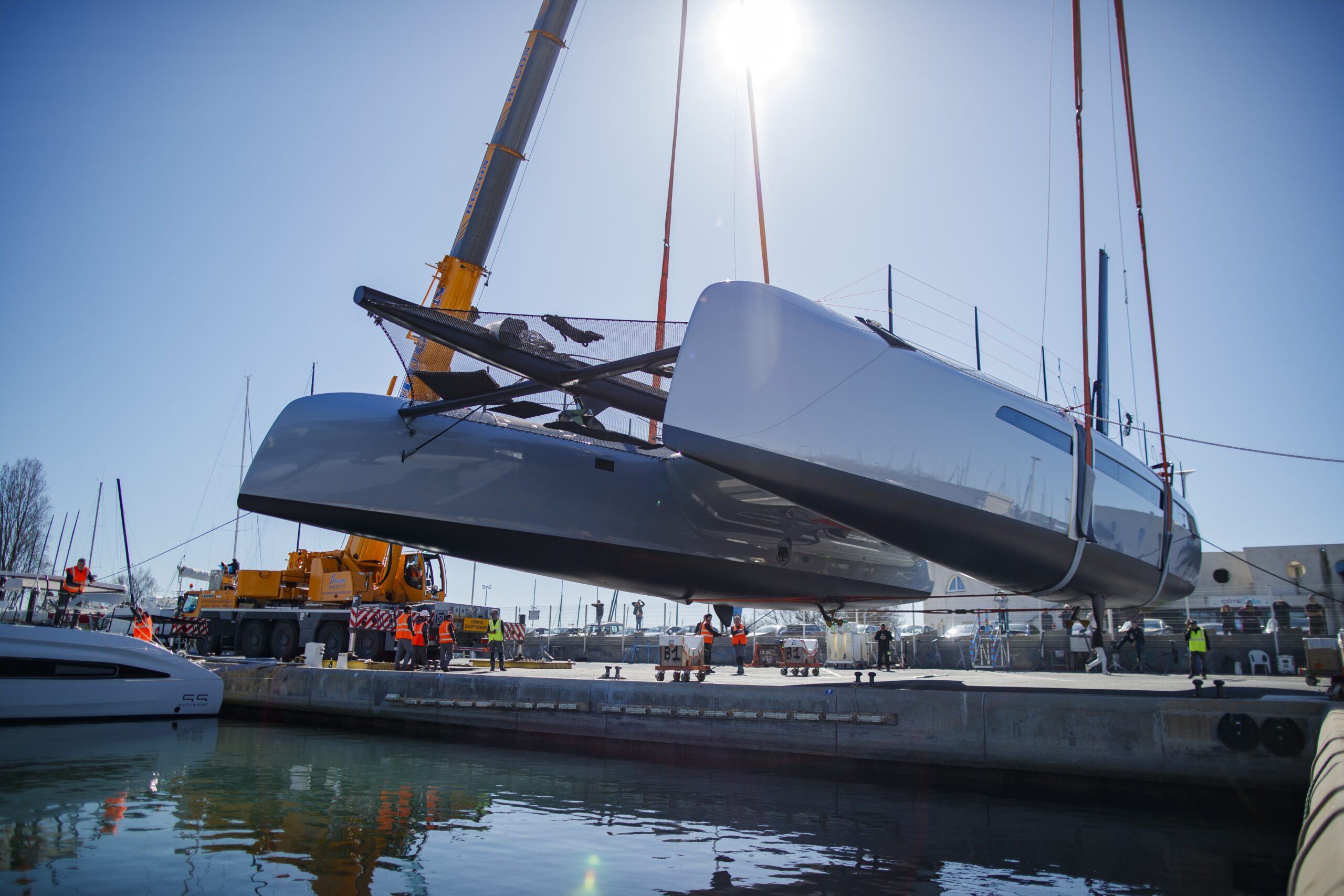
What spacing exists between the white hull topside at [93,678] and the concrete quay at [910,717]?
1232 millimetres

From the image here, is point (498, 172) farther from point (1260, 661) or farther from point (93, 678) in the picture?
point (1260, 661)

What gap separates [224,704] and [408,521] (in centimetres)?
614

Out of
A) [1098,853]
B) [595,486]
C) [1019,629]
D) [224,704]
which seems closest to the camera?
[1098,853]

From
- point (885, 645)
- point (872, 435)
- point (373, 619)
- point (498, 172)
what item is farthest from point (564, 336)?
point (885, 645)

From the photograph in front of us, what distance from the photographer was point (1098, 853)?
15.3ft

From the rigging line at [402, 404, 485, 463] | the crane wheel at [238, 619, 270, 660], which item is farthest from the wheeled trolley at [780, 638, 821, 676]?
the rigging line at [402, 404, 485, 463]

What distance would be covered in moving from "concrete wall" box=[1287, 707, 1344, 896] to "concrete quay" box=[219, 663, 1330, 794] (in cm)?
266

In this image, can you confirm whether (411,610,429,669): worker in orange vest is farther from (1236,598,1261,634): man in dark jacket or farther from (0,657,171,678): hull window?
(1236,598,1261,634): man in dark jacket

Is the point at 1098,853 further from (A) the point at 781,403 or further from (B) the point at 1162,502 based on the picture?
(B) the point at 1162,502

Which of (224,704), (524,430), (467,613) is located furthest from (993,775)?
(224,704)

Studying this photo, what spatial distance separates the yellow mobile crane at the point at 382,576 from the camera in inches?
445

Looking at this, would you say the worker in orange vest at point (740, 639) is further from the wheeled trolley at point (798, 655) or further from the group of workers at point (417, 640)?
the group of workers at point (417, 640)

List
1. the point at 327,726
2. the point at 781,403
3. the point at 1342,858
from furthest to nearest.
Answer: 1. the point at 327,726
2. the point at 781,403
3. the point at 1342,858

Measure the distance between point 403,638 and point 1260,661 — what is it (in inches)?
489
